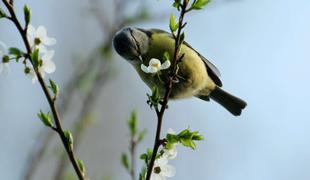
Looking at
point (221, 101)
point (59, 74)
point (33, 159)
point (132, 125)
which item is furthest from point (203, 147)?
point (132, 125)

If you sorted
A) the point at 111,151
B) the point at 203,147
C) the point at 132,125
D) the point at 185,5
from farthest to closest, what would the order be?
the point at 203,147, the point at 111,151, the point at 132,125, the point at 185,5

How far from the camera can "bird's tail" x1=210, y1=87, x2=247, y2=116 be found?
2.98 metres

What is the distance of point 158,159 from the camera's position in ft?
4.62

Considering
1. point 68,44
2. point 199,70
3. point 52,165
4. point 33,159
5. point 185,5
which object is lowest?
point 52,165

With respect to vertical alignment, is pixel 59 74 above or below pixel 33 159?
below

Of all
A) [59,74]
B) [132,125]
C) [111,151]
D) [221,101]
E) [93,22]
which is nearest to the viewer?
[132,125]

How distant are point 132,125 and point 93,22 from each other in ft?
20.1

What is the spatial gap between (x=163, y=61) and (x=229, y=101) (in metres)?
0.88

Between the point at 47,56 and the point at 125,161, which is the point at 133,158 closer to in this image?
the point at 125,161

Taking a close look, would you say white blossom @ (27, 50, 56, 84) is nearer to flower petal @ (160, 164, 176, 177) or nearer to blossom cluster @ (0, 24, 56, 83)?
blossom cluster @ (0, 24, 56, 83)

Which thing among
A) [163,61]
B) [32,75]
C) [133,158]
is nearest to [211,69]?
[163,61]

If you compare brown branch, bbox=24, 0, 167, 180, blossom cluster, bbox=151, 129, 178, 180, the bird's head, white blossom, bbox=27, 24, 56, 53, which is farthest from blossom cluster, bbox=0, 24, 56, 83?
brown branch, bbox=24, 0, 167, 180

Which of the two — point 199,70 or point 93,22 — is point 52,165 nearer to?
point 93,22

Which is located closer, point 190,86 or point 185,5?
point 185,5
